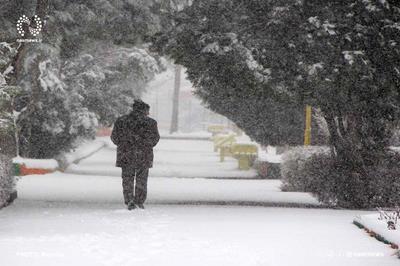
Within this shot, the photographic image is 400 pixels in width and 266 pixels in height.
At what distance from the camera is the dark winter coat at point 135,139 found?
12.1 meters

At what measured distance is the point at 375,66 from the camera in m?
12.1

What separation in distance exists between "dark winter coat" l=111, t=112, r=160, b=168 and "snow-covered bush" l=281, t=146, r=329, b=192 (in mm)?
4563

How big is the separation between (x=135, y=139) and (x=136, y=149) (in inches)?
8.6

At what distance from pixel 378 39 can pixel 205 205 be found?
183 inches

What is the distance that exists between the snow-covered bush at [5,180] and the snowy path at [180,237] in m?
0.27

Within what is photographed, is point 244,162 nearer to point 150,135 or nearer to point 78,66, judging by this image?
point 78,66

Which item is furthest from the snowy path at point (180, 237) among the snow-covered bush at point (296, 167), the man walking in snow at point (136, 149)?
the snow-covered bush at point (296, 167)

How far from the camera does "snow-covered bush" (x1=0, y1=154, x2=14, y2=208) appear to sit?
12.4 meters

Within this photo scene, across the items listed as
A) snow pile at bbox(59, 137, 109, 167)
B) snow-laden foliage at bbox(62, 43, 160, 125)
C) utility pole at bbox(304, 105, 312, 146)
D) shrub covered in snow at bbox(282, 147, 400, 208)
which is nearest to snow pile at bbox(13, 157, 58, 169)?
snow-laden foliage at bbox(62, 43, 160, 125)

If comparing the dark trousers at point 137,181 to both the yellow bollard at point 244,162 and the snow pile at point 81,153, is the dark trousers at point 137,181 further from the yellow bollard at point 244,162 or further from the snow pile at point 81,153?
the yellow bollard at point 244,162

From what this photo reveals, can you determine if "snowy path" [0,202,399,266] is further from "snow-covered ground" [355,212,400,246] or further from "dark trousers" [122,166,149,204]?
"dark trousers" [122,166,149,204]

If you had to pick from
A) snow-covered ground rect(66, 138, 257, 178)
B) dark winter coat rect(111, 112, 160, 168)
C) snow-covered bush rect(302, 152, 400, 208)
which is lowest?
snow-covered ground rect(66, 138, 257, 178)

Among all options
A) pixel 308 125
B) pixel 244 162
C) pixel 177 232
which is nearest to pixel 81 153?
pixel 244 162

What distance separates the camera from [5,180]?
12.7m
